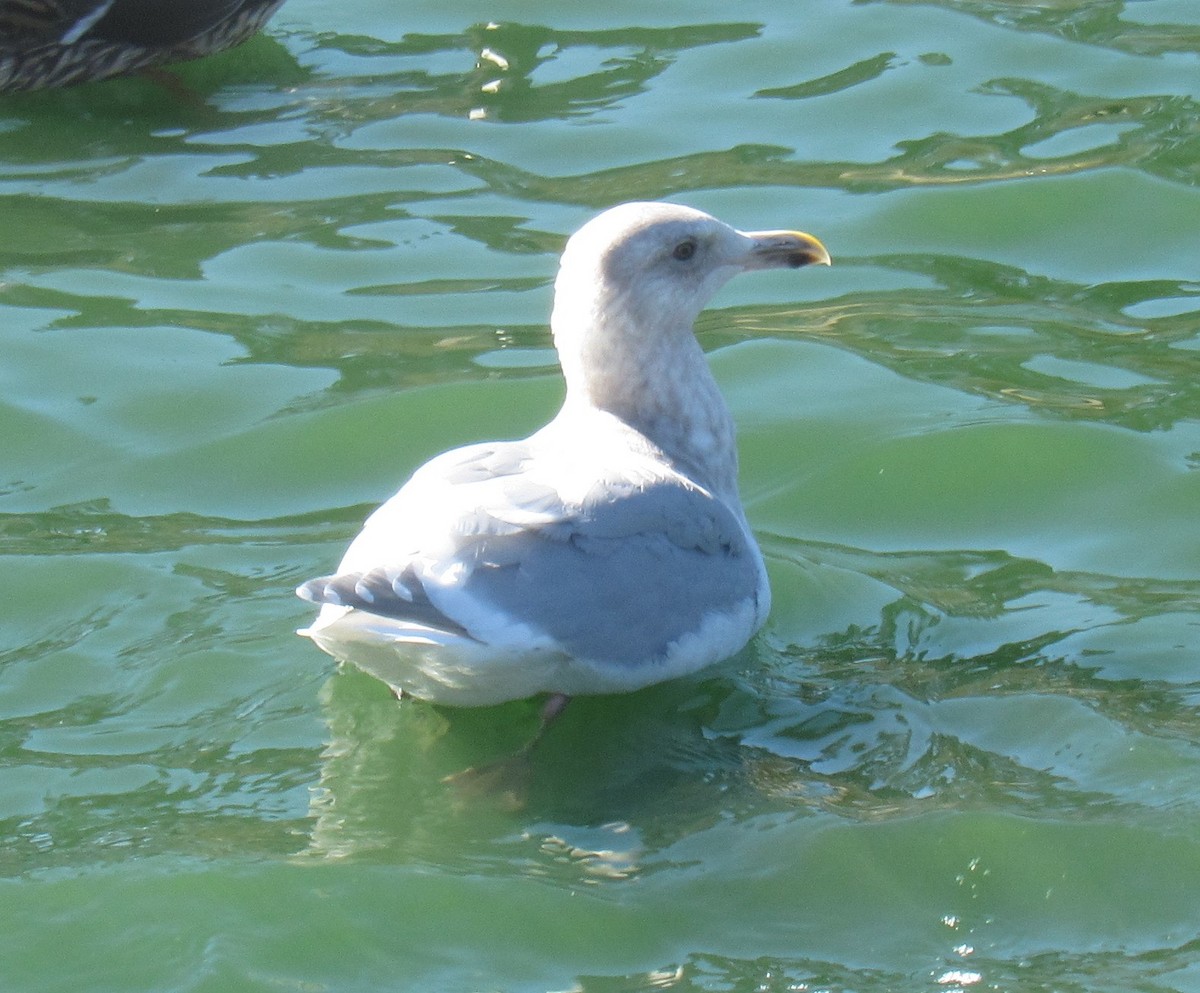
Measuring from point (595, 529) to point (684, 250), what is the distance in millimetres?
1118

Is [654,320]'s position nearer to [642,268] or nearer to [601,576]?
[642,268]

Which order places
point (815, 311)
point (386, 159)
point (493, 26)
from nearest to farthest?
point (815, 311), point (386, 159), point (493, 26)

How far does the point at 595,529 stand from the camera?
4.68 metres

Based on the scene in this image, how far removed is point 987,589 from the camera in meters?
5.75

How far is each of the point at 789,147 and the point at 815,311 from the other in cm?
157

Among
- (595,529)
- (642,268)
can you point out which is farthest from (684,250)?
(595,529)

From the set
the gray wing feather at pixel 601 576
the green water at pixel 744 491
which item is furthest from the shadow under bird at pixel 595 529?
the green water at pixel 744 491

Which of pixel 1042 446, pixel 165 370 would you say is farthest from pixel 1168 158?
pixel 165 370

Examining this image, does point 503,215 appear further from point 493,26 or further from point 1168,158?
point 1168,158

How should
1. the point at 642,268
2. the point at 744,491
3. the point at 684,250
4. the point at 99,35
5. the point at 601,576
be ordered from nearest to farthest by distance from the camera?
1. the point at 601,576
2. the point at 642,268
3. the point at 684,250
4. the point at 744,491
5. the point at 99,35

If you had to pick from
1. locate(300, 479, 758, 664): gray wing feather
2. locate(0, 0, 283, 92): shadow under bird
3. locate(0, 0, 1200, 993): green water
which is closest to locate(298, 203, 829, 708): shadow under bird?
locate(300, 479, 758, 664): gray wing feather

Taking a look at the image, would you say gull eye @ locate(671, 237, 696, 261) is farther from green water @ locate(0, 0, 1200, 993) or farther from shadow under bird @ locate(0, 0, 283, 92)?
shadow under bird @ locate(0, 0, 283, 92)

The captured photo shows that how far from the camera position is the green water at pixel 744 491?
4195 mm

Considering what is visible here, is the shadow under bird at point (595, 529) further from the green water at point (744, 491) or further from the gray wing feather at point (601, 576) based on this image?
the green water at point (744, 491)
